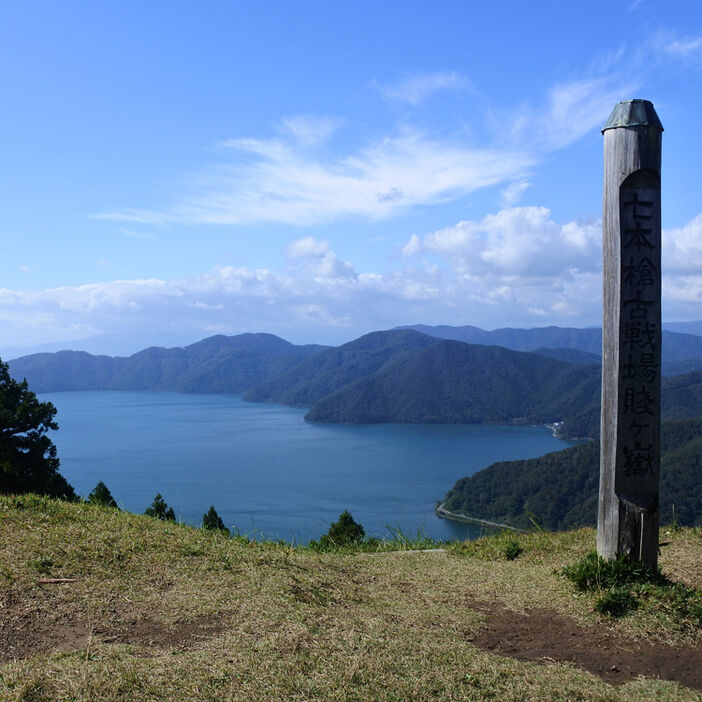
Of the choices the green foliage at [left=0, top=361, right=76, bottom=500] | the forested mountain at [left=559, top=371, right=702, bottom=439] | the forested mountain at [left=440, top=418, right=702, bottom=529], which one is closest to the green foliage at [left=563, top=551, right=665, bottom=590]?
the green foliage at [left=0, top=361, right=76, bottom=500]

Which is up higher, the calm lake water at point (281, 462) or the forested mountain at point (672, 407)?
the forested mountain at point (672, 407)

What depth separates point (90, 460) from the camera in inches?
3054

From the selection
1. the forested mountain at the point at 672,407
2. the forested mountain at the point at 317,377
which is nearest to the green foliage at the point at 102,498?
the forested mountain at the point at 672,407

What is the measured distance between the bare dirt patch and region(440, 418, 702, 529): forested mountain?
44841 millimetres

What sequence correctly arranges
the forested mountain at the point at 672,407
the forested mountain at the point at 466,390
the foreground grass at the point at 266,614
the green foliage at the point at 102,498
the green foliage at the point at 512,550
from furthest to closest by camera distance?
the forested mountain at the point at 466,390
the forested mountain at the point at 672,407
the green foliage at the point at 102,498
the green foliage at the point at 512,550
the foreground grass at the point at 266,614

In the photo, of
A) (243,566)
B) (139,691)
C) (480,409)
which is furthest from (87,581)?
(480,409)

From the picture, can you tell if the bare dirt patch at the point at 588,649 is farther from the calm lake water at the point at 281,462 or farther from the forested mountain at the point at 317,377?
the forested mountain at the point at 317,377

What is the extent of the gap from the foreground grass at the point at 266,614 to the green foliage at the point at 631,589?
0.30 ft

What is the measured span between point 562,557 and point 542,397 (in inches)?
5413

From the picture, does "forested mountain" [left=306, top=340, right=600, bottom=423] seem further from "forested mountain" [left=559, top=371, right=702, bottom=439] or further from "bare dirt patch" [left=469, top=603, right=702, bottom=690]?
"bare dirt patch" [left=469, top=603, right=702, bottom=690]

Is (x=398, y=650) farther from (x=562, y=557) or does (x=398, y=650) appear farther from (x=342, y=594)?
(x=562, y=557)

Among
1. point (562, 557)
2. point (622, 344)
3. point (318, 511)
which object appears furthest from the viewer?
point (318, 511)

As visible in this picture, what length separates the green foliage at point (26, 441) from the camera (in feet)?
48.9

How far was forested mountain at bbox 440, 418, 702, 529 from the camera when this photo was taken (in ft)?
156
